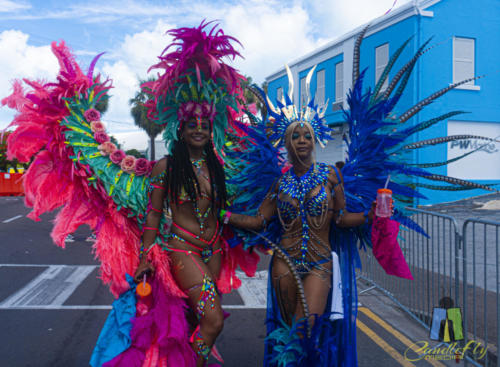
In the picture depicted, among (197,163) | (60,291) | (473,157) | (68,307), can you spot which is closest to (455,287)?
(197,163)

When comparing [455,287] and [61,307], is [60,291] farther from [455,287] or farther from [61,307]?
[455,287]

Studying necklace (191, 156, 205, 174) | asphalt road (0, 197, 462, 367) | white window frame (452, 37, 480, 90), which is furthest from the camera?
white window frame (452, 37, 480, 90)

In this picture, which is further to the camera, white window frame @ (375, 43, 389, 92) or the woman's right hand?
white window frame @ (375, 43, 389, 92)

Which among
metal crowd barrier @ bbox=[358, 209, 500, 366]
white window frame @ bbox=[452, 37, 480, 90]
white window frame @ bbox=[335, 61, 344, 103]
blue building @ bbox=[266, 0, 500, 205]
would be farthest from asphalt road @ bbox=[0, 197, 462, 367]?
white window frame @ bbox=[335, 61, 344, 103]

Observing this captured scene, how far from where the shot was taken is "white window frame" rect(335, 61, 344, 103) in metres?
20.9

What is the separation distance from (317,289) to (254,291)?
11.3ft

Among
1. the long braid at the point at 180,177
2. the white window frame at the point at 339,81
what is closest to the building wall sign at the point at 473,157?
the white window frame at the point at 339,81

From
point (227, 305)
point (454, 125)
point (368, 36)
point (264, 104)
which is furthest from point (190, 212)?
point (368, 36)

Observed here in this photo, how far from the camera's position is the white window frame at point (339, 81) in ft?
68.4

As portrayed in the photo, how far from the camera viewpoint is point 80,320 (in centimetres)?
484

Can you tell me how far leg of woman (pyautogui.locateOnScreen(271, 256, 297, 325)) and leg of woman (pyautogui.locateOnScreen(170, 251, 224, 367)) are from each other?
432 mm

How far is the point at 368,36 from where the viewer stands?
1873 cm

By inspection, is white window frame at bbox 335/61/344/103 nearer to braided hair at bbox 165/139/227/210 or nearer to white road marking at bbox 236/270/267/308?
white road marking at bbox 236/270/267/308

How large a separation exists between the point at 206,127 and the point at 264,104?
1.94ft
